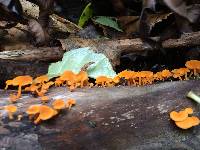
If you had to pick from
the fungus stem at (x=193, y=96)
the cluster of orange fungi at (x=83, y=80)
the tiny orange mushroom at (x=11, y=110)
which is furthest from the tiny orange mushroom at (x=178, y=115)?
the tiny orange mushroom at (x=11, y=110)

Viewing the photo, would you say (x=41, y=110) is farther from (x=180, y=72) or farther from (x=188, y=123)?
(x=180, y=72)

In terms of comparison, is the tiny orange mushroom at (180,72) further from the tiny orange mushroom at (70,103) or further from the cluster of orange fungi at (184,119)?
the tiny orange mushroom at (70,103)

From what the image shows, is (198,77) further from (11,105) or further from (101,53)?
(11,105)

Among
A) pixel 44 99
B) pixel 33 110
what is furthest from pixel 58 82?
pixel 33 110

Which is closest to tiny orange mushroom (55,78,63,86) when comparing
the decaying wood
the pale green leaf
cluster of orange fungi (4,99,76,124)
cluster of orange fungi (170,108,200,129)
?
the decaying wood

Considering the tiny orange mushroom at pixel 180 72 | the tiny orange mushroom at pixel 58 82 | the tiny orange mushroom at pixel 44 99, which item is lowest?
the tiny orange mushroom at pixel 44 99

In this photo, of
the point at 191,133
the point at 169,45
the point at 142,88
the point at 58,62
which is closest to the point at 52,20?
the point at 58,62
